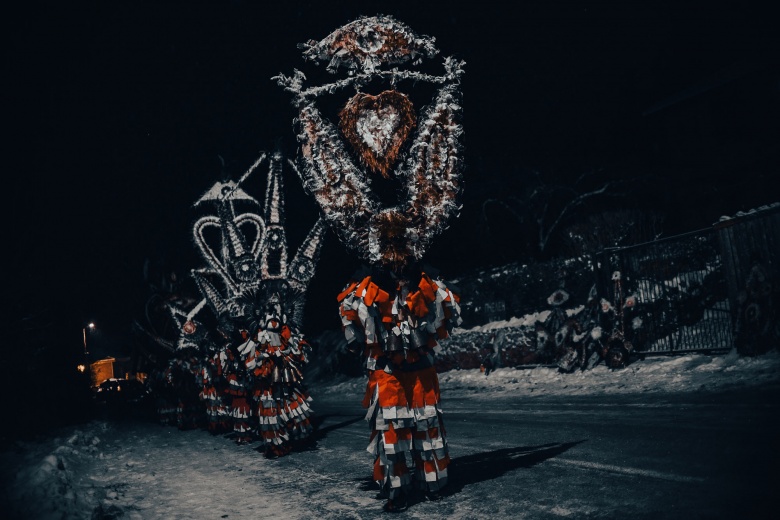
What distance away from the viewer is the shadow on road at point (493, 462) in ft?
20.2

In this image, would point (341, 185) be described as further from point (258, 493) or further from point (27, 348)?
point (27, 348)

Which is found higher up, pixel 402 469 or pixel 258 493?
pixel 402 469

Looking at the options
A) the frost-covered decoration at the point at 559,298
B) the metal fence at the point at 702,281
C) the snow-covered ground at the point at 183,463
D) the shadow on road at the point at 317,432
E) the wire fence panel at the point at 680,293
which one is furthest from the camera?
the frost-covered decoration at the point at 559,298

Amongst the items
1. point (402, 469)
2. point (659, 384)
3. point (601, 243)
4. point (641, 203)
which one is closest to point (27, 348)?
point (402, 469)

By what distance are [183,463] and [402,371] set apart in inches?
260

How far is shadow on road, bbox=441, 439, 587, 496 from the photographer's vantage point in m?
6.16

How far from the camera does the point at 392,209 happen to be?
6.46 meters

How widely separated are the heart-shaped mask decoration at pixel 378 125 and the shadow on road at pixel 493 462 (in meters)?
3.43

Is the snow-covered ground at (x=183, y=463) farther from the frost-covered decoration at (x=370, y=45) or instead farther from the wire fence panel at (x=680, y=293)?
the frost-covered decoration at (x=370, y=45)

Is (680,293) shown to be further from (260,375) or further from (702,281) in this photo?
(260,375)

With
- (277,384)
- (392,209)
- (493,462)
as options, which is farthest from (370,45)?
(277,384)

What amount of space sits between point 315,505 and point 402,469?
1.15 metres

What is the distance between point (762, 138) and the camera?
3030 centimetres

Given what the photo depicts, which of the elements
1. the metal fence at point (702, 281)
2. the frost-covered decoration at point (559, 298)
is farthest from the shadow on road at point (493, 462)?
the frost-covered decoration at point (559, 298)
